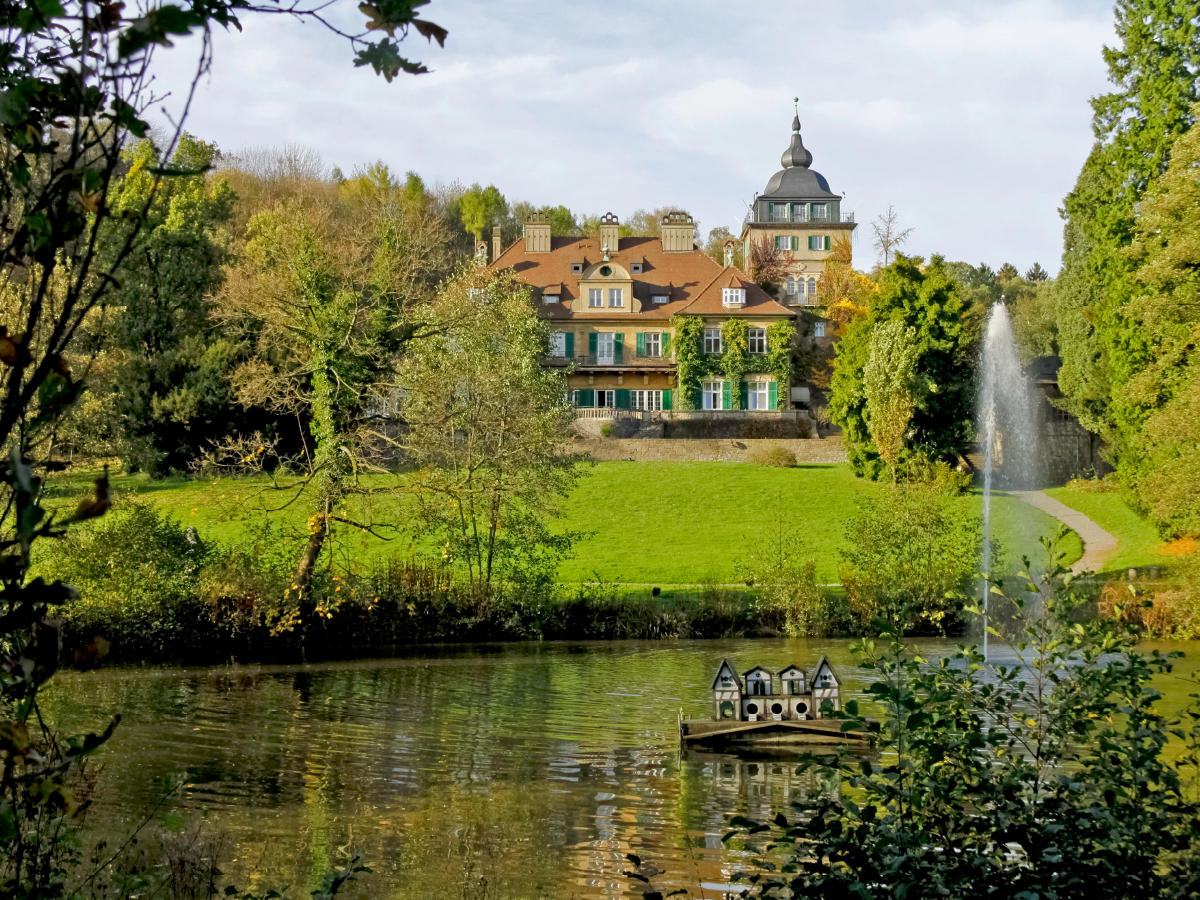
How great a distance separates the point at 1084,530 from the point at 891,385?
7.34 metres

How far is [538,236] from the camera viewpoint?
184ft

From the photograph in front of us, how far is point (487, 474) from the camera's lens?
2328cm

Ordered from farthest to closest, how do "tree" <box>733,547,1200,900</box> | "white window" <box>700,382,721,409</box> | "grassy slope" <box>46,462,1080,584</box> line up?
"white window" <box>700,382,721,409</box> < "grassy slope" <box>46,462,1080,584</box> < "tree" <box>733,547,1200,900</box>

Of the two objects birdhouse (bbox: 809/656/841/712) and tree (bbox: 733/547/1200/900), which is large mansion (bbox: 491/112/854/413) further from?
tree (bbox: 733/547/1200/900)

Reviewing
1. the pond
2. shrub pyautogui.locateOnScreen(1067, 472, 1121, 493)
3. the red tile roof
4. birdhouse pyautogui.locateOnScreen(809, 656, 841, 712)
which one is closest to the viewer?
the pond

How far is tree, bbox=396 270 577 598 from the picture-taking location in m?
22.3

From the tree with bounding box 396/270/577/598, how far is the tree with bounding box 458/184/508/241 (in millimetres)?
48833

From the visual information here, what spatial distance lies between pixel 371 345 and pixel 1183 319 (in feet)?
49.9

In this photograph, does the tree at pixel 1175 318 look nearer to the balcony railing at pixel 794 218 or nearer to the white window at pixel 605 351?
the white window at pixel 605 351

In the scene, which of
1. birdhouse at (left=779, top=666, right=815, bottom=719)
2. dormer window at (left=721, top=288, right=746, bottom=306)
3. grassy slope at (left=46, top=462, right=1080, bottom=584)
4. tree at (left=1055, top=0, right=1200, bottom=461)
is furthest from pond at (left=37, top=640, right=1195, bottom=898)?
dormer window at (left=721, top=288, right=746, bottom=306)

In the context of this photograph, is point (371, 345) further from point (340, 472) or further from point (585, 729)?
point (585, 729)

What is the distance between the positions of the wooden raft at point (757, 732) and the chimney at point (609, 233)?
43.8 metres

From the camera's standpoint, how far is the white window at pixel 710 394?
50.8m

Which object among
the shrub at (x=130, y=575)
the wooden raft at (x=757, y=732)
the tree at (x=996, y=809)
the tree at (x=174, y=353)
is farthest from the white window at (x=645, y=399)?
the tree at (x=996, y=809)
